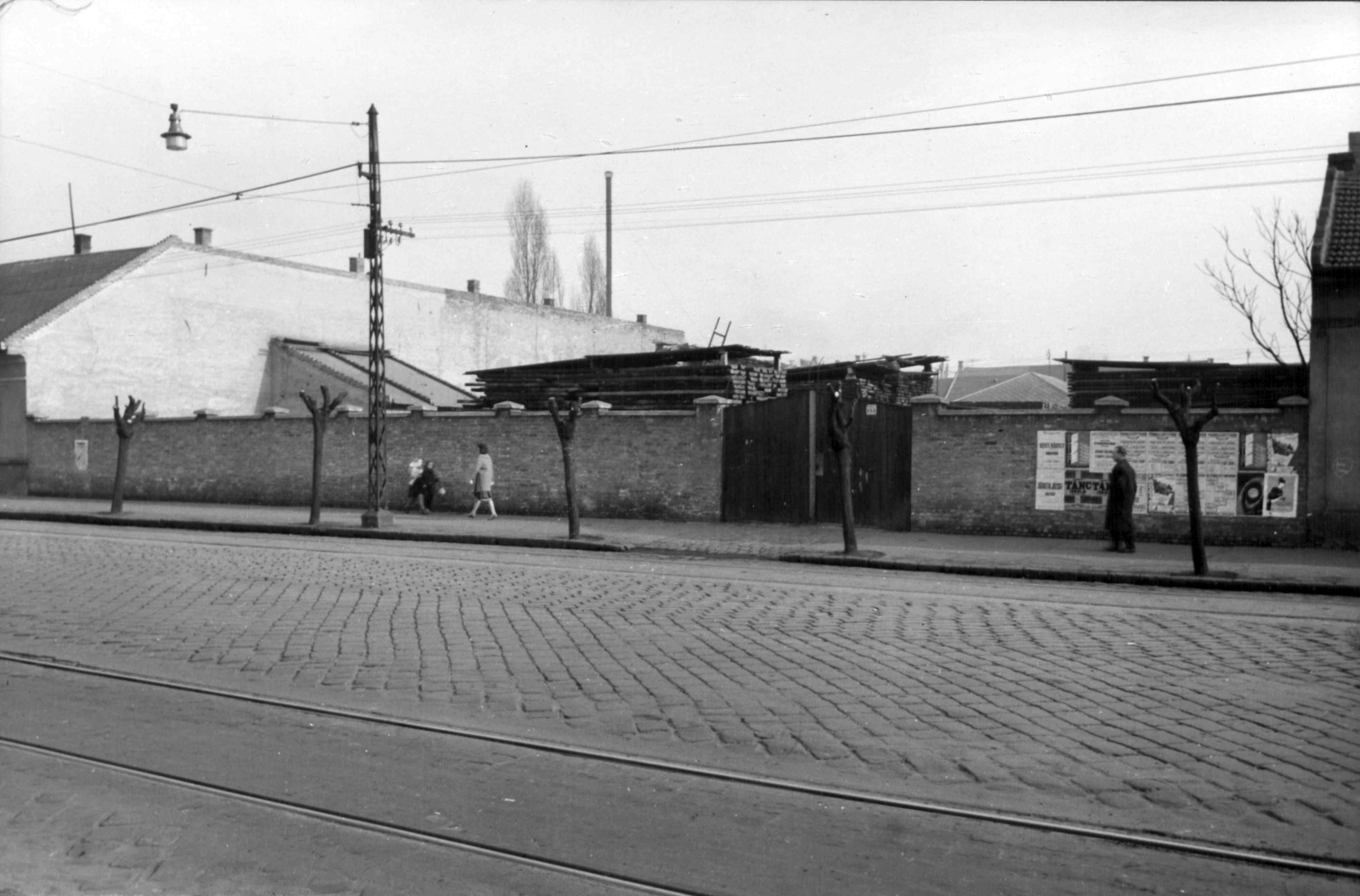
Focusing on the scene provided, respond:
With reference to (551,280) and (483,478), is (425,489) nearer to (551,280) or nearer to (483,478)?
(483,478)

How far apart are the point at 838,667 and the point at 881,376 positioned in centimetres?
2330

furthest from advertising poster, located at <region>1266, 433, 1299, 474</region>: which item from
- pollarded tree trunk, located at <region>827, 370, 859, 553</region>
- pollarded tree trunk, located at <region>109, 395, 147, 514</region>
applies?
pollarded tree trunk, located at <region>109, 395, 147, 514</region>

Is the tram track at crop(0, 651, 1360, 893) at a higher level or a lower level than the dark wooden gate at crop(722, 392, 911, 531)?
lower

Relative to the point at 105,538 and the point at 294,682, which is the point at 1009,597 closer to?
the point at 294,682

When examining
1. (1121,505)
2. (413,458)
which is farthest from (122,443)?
(1121,505)

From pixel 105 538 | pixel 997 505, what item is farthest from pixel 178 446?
pixel 997 505

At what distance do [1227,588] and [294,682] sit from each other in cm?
1189

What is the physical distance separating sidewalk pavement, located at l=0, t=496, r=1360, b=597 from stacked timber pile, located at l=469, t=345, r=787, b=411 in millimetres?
5429

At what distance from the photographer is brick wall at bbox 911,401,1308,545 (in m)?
19.3

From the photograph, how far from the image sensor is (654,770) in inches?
240

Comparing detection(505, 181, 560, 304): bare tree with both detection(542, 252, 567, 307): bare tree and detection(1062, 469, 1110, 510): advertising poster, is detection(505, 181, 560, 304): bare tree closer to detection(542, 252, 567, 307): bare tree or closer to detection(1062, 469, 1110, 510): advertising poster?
detection(542, 252, 567, 307): bare tree

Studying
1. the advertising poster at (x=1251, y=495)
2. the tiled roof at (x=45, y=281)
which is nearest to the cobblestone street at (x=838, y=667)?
the advertising poster at (x=1251, y=495)

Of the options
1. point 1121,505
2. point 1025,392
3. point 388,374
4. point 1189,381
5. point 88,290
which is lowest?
point 1121,505

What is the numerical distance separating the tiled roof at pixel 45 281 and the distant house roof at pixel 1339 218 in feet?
104
